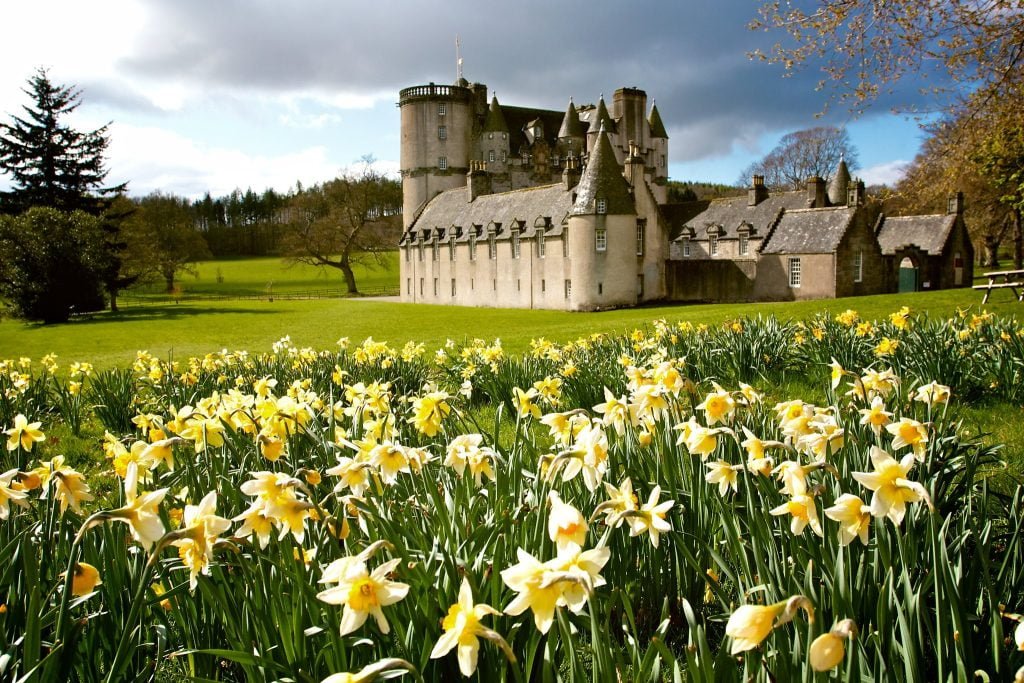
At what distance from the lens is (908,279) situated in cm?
4597

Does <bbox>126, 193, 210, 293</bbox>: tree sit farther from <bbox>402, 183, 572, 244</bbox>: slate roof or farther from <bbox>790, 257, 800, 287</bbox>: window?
<bbox>790, 257, 800, 287</bbox>: window

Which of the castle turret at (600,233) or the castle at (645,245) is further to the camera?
the castle turret at (600,233)

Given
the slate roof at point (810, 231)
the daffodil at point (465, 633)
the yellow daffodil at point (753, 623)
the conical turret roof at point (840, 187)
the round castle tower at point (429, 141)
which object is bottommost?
the daffodil at point (465, 633)

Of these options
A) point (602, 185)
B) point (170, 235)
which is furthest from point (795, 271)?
point (170, 235)

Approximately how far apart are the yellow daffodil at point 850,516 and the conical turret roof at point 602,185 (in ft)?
140

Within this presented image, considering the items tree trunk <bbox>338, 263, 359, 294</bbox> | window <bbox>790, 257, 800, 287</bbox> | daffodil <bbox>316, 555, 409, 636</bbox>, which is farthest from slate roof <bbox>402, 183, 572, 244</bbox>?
daffodil <bbox>316, 555, 409, 636</bbox>

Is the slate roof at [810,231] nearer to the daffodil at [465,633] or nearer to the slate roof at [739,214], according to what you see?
the slate roof at [739,214]

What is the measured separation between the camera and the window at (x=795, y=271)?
43772mm

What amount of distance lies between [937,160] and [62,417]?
19.5 m

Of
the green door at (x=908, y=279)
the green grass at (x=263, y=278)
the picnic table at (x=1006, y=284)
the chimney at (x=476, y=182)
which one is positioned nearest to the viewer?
the picnic table at (x=1006, y=284)

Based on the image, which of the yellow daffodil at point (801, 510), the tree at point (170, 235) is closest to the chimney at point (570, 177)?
the tree at point (170, 235)

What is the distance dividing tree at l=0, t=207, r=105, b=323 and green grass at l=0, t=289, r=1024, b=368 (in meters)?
1.37

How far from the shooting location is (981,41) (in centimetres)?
1339

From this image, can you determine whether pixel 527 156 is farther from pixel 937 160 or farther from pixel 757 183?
pixel 937 160
